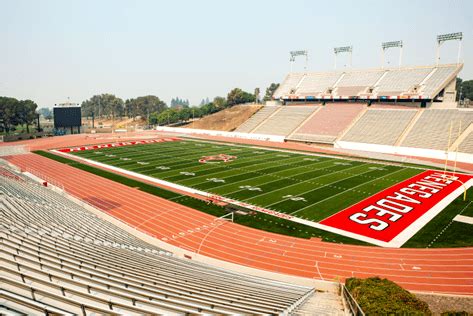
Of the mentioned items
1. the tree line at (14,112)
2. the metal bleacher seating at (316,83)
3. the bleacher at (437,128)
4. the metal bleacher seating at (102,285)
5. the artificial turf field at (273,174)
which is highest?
the metal bleacher seating at (316,83)

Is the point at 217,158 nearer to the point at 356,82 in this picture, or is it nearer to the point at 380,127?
the point at 380,127

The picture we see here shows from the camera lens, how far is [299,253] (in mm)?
17922

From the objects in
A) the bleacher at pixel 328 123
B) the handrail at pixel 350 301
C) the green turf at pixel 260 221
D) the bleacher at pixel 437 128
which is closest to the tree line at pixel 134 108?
the bleacher at pixel 328 123

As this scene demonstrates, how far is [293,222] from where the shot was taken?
21938 millimetres

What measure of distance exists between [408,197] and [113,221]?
76.6 feet

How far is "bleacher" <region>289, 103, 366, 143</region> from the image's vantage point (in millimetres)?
62062

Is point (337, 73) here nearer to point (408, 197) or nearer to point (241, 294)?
point (408, 197)

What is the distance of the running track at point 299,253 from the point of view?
15.5 metres

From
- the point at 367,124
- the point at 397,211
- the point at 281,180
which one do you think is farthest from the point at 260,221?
the point at 367,124

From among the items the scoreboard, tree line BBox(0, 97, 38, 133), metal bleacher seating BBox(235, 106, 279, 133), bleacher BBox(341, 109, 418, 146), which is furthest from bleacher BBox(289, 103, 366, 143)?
tree line BBox(0, 97, 38, 133)

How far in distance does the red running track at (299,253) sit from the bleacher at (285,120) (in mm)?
47904

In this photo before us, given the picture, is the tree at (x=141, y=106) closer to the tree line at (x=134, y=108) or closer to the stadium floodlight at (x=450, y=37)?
the tree line at (x=134, y=108)

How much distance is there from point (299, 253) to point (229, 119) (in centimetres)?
7130

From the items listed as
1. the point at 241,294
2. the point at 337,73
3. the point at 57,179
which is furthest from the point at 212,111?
the point at 241,294
